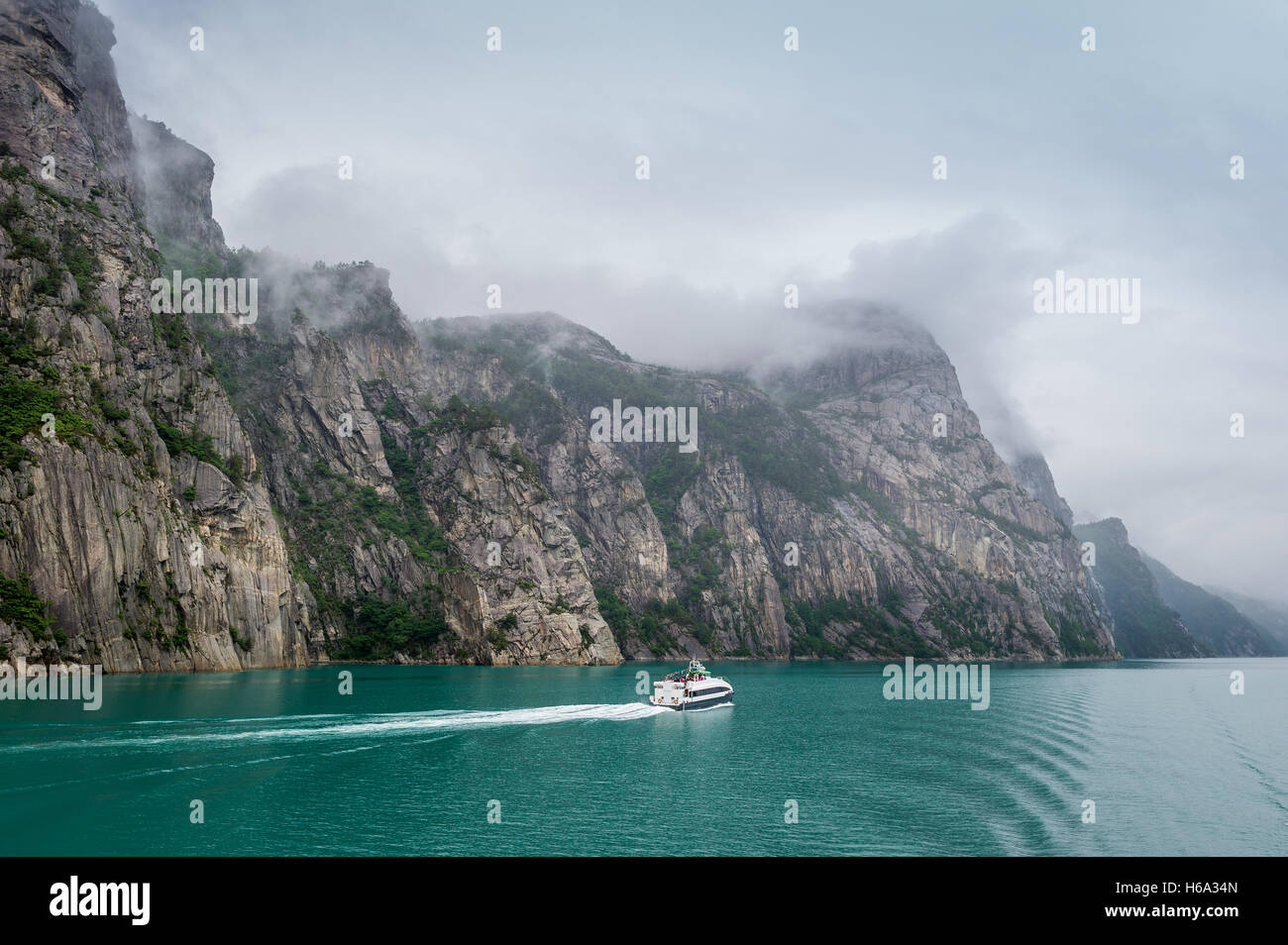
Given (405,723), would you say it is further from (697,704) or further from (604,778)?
(697,704)

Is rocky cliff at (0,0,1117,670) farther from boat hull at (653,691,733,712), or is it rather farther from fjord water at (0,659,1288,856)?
boat hull at (653,691,733,712)

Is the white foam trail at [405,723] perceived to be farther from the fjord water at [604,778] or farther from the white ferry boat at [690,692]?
the white ferry boat at [690,692]

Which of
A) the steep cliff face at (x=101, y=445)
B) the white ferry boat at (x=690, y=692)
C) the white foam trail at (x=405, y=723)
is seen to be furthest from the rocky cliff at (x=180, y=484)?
the white ferry boat at (x=690, y=692)

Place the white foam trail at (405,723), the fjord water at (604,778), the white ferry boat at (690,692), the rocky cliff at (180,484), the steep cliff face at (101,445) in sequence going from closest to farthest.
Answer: the fjord water at (604,778)
the white foam trail at (405,723)
the white ferry boat at (690,692)
the steep cliff face at (101,445)
the rocky cliff at (180,484)

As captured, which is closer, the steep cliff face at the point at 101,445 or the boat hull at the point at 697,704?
the boat hull at the point at 697,704

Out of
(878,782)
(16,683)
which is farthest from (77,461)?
(878,782)
